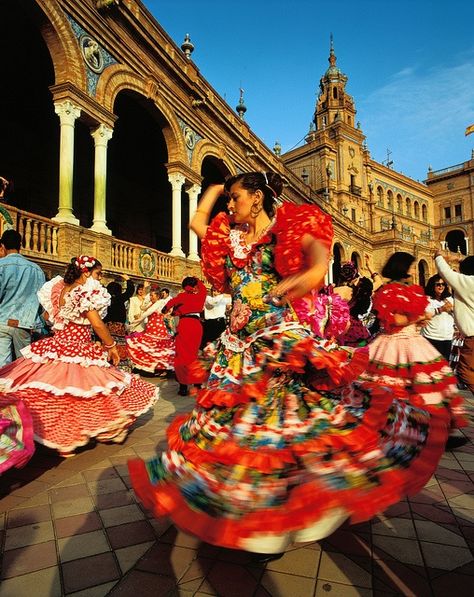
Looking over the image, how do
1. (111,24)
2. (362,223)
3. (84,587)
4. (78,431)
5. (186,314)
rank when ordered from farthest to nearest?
(362,223) → (111,24) → (186,314) → (78,431) → (84,587)

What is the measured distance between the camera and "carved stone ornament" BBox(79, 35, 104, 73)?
32.8ft

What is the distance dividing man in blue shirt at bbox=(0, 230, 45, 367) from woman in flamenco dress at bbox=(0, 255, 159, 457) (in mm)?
789

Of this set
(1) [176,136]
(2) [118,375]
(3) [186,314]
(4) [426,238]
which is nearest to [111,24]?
(1) [176,136]

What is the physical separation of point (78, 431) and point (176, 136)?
12.1 meters

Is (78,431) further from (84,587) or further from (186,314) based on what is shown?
(186,314)

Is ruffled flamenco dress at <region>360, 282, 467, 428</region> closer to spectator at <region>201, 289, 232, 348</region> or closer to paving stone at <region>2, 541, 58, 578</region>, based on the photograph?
paving stone at <region>2, 541, 58, 578</region>

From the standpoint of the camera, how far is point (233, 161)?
17359 millimetres

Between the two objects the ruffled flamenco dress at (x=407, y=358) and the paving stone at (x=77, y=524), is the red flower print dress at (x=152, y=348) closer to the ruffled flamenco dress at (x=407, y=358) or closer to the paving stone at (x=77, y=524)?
the ruffled flamenco dress at (x=407, y=358)

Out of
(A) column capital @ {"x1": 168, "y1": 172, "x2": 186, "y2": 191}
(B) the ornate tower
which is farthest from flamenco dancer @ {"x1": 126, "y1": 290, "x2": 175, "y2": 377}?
(B) the ornate tower

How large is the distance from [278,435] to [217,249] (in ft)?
3.69

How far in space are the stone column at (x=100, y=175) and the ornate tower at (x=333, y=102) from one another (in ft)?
127

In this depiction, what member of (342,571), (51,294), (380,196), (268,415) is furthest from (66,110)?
(380,196)

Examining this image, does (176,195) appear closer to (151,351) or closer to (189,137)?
(189,137)

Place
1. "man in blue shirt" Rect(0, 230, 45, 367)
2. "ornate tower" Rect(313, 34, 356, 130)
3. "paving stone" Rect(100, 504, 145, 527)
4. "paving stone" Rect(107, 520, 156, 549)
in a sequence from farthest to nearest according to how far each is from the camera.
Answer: "ornate tower" Rect(313, 34, 356, 130)
"man in blue shirt" Rect(0, 230, 45, 367)
"paving stone" Rect(100, 504, 145, 527)
"paving stone" Rect(107, 520, 156, 549)
